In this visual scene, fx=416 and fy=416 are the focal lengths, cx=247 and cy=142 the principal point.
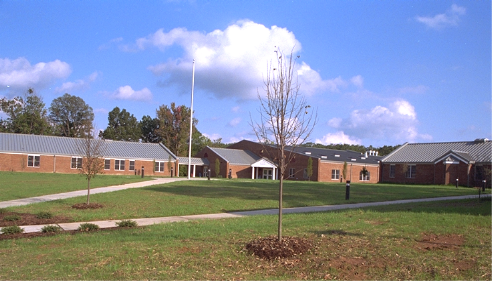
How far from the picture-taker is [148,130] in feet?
296

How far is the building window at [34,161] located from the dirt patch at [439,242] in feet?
168

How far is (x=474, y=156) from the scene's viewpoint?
1817 inches

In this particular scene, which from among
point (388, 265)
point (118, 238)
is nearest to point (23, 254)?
point (118, 238)

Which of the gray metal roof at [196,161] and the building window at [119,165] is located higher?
the gray metal roof at [196,161]

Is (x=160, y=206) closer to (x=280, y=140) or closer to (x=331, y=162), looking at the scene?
(x=280, y=140)

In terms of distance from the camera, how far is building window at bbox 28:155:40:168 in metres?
50.4

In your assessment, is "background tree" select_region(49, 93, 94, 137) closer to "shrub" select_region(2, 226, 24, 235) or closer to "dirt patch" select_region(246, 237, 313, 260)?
"shrub" select_region(2, 226, 24, 235)

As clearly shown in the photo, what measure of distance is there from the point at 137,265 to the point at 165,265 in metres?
0.50

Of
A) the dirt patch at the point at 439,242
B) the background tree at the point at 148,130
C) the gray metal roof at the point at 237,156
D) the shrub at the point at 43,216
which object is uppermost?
the background tree at the point at 148,130

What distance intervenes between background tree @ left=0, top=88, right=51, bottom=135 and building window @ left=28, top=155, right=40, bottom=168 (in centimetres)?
2511

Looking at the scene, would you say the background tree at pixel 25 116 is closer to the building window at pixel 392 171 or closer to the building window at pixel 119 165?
the building window at pixel 119 165

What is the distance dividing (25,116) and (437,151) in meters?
65.9

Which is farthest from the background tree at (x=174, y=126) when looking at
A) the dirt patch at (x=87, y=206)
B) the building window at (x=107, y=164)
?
the dirt patch at (x=87, y=206)

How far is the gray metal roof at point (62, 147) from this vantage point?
5053 cm
